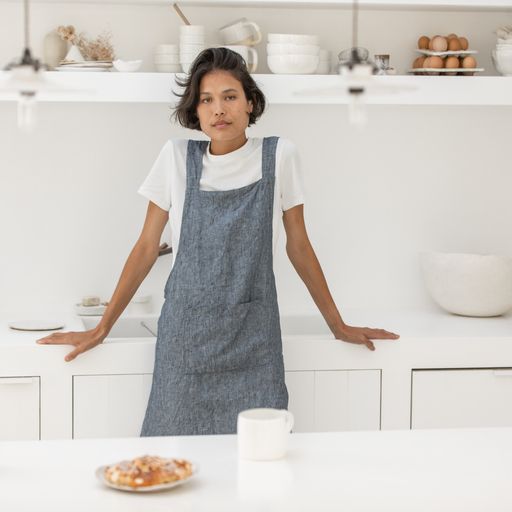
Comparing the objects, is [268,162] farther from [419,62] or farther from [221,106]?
[419,62]

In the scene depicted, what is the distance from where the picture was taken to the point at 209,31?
3.66 metres

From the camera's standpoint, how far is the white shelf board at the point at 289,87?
3.36 meters

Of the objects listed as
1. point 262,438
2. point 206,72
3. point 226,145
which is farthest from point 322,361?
point 262,438

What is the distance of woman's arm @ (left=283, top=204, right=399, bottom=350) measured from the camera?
3.12 m

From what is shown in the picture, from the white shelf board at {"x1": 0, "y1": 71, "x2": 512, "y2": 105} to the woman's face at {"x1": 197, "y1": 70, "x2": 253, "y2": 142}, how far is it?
38 cm

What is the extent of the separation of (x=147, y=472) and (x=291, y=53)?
6.57ft

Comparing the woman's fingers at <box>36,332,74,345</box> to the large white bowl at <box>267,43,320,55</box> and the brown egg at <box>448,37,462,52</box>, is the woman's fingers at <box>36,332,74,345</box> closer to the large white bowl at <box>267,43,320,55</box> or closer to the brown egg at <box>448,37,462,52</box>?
the large white bowl at <box>267,43,320,55</box>

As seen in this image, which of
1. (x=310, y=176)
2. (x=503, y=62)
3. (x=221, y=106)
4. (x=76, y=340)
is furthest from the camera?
(x=310, y=176)

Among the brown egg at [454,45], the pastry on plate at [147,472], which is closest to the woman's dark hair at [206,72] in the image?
the brown egg at [454,45]

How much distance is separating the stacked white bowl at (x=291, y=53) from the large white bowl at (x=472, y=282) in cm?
84

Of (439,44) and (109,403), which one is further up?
(439,44)

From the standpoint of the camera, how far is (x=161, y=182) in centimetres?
310

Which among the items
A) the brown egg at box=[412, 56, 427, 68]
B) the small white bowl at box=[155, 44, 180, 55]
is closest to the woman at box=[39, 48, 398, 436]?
the small white bowl at box=[155, 44, 180, 55]

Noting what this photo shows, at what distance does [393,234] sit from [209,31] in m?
1.03
